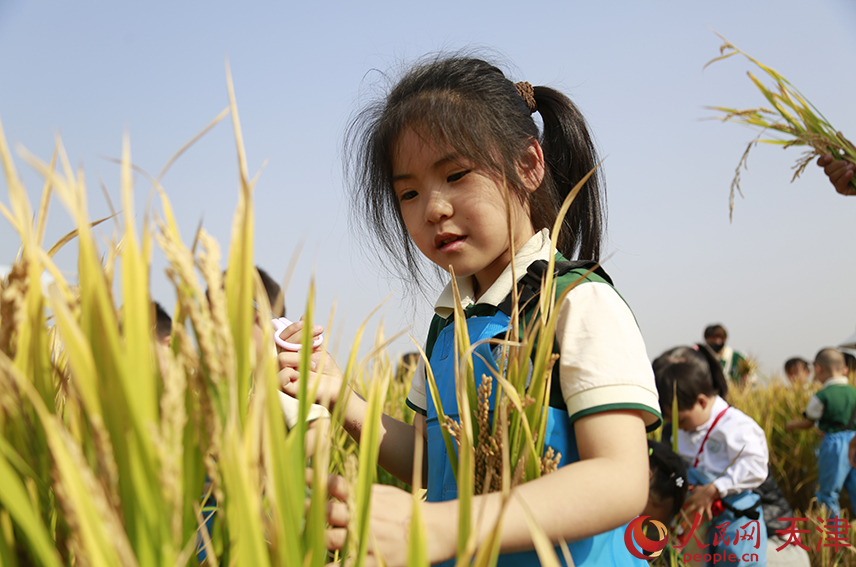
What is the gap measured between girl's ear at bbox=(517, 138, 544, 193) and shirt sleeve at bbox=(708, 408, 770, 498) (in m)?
2.18

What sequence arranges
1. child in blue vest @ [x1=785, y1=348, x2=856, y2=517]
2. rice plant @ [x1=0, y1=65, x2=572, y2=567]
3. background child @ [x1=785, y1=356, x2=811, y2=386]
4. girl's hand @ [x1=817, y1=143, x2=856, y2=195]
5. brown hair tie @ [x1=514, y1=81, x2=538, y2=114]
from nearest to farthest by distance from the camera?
rice plant @ [x1=0, y1=65, x2=572, y2=567] < brown hair tie @ [x1=514, y1=81, x2=538, y2=114] < girl's hand @ [x1=817, y1=143, x2=856, y2=195] < child in blue vest @ [x1=785, y1=348, x2=856, y2=517] < background child @ [x1=785, y1=356, x2=811, y2=386]

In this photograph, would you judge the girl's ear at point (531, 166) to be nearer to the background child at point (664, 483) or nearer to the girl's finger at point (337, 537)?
the girl's finger at point (337, 537)

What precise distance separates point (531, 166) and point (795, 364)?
8502mm

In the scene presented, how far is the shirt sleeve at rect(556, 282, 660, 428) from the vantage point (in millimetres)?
774

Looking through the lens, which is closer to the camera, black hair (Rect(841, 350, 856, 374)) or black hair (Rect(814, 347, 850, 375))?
black hair (Rect(814, 347, 850, 375))

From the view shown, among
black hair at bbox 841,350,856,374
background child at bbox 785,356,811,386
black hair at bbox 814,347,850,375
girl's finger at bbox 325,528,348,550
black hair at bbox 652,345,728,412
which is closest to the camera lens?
girl's finger at bbox 325,528,348,550

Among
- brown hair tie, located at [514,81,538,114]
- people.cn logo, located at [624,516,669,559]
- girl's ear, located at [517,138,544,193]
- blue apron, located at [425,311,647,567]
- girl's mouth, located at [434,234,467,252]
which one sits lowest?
people.cn logo, located at [624,516,669,559]

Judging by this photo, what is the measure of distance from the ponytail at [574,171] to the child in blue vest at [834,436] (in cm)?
386

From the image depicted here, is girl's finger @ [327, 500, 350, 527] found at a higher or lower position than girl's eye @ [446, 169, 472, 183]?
lower

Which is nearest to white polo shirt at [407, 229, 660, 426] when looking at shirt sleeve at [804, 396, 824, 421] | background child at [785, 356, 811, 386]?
shirt sleeve at [804, 396, 824, 421]

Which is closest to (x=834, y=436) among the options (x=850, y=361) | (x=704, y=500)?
(x=704, y=500)

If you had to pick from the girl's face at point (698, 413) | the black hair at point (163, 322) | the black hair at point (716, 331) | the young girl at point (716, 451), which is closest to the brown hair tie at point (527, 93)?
the black hair at point (163, 322)

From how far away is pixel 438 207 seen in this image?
102 cm

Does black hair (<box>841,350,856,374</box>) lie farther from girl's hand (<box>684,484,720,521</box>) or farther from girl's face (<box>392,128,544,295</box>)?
girl's face (<box>392,128,544,295</box>)
